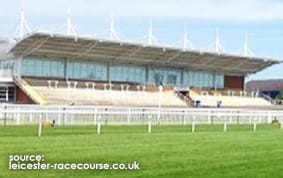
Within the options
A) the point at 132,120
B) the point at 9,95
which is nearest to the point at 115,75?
the point at 9,95

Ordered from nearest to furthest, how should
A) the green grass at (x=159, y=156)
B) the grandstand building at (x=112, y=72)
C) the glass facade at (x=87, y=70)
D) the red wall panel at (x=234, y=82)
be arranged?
the green grass at (x=159, y=156), the grandstand building at (x=112, y=72), the glass facade at (x=87, y=70), the red wall panel at (x=234, y=82)

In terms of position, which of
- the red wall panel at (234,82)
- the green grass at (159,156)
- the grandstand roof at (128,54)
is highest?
the grandstand roof at (128,54)

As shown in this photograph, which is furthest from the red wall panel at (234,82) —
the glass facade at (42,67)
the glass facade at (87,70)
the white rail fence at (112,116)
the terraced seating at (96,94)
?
the white rail fence at (112,116)

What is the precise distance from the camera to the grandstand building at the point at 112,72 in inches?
2522

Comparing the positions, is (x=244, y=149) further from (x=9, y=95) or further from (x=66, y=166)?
(x=9, y=95)

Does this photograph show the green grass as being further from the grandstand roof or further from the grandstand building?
the grandstand roof

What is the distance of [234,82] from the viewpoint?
8875cm

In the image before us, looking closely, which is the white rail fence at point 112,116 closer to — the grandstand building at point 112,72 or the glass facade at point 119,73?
the grandstand building at point 112,72

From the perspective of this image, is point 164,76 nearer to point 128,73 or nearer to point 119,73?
point 128,73

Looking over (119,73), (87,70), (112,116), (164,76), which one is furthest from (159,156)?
(164,76)

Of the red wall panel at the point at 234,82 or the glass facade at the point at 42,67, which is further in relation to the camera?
the red wall panel at the point at 234,82

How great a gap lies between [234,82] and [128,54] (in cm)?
2282

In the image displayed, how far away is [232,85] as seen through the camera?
88.8 meters

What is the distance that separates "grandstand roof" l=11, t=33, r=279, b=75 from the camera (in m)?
64.6
